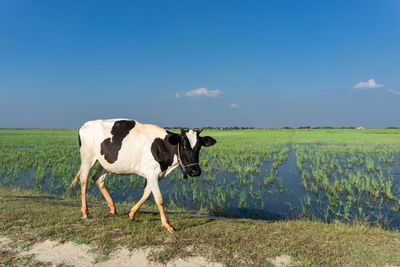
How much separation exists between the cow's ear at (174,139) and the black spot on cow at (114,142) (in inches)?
32.3

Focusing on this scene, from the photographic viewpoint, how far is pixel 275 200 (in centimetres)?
752

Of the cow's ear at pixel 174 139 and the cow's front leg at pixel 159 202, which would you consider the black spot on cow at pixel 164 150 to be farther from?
the cow's front leg at pixel 159 202

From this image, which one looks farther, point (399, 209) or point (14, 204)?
point (399, 209)

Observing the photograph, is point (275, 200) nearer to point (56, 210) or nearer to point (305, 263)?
point (305, 263)

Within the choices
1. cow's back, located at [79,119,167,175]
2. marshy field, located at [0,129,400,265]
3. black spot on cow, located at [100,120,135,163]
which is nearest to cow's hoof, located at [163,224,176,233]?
marshy field, located at [0,129,400,265]

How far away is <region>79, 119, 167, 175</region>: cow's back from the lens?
4070 mm

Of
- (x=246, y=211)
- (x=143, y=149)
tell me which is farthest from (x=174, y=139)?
(x=246, y=211)

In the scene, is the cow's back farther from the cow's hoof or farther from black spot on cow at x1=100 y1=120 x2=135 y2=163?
the cow's hoof

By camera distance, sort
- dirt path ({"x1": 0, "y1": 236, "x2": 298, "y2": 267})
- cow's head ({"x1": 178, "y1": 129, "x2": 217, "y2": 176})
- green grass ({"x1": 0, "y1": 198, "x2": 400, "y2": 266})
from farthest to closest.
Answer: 1. cow's head ({"x1": 178, "y1": 129, "x2": 217, "y2": 176})
2. green grass ({"x1": 0, "y1": 198, "x2": 400, "y2": 266})
3. dirt path ({"x1": 0, "y1": 236, "x2": 298, "y2": 267})

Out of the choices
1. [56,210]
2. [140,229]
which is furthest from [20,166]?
[140,229]

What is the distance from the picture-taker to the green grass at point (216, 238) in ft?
9.72

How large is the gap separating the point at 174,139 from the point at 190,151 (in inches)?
13.5

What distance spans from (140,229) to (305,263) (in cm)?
230

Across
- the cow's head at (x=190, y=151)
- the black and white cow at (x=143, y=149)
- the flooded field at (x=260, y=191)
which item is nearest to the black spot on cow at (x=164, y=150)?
the black and white cow at (x=143, y=149)
